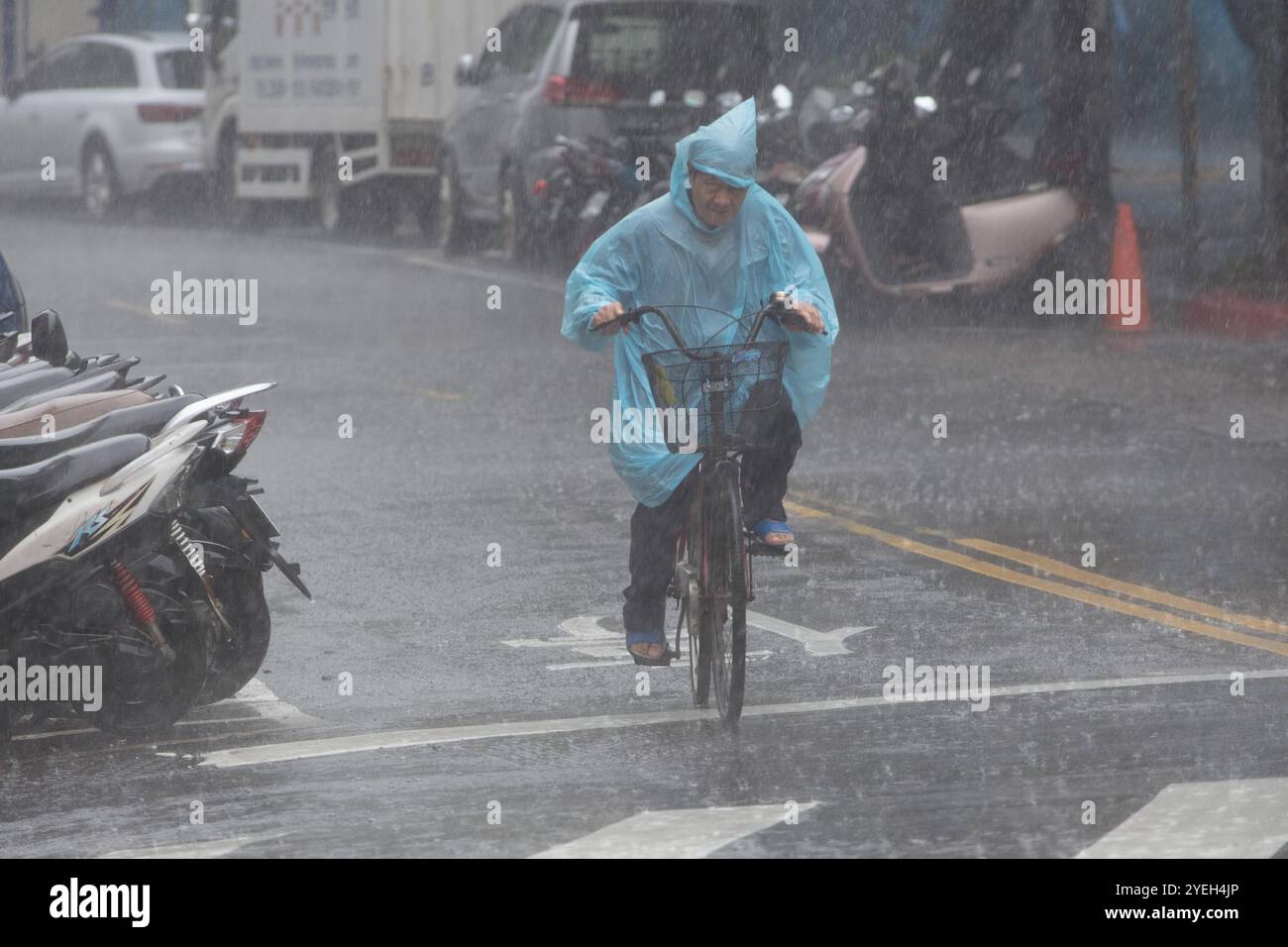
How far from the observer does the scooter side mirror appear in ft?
27.4

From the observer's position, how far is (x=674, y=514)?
812 cm

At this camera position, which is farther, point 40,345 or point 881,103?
point 881,103

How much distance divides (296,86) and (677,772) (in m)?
22.1

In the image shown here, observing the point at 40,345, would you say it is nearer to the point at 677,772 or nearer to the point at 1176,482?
the point at 677,772

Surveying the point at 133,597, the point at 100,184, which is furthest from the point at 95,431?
the point at 100,184

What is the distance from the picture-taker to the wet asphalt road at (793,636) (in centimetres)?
661

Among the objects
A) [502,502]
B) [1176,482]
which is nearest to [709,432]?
[502,502]

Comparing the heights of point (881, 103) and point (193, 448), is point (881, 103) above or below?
above

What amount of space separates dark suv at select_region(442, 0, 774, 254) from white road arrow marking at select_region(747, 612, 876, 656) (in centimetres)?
1118

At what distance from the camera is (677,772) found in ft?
23.3

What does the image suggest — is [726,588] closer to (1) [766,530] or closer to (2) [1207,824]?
(1) [766,530]

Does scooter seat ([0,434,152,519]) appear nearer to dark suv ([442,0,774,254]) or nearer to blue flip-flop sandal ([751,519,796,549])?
blue flip-flop sandal ([751,519,796,549])

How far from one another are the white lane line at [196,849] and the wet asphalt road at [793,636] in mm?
13
